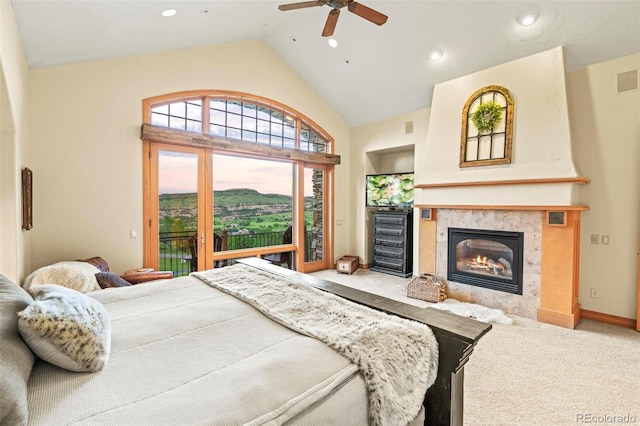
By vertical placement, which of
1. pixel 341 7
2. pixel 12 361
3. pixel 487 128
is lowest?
pixel 12 361

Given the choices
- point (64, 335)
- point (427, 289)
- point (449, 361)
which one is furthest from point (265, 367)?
point (427, 289)

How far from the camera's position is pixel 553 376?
2.40 meters

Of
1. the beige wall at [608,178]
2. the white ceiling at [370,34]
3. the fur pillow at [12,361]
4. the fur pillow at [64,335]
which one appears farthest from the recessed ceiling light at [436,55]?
the fur pillow at [12,361]

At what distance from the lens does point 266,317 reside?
5.12 feet

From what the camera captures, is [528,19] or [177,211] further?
[177,211]

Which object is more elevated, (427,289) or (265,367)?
(265,367)

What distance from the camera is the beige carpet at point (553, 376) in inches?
78.3

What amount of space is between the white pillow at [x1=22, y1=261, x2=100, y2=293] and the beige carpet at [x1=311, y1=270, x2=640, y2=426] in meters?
3.38

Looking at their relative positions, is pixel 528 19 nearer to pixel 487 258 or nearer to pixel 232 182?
pixel 487 258

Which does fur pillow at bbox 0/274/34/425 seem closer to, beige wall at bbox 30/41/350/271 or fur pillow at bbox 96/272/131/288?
fur pillow at bbox 96/272/131/288

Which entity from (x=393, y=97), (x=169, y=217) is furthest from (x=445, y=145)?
(x=169, y=217)

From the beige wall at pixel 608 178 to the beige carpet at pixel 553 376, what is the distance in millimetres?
504

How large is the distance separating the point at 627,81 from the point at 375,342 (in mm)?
4390

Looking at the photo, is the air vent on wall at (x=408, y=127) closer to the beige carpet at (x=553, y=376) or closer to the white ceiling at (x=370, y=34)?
the white ceiling at (x=370, y=34)
